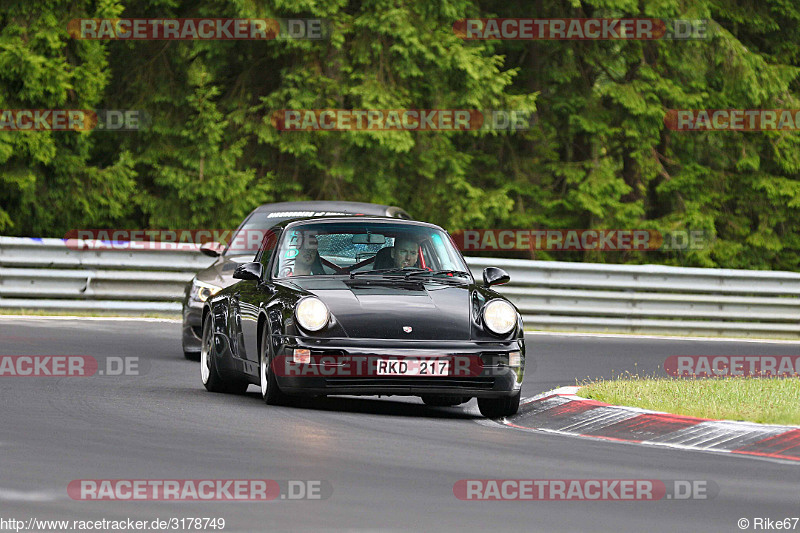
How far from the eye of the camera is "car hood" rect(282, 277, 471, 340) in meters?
10.9

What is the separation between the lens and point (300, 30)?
2847cm

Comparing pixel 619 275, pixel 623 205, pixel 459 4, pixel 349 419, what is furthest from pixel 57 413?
pixel 623 205

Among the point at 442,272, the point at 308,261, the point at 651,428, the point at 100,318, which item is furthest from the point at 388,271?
the point at 100,318

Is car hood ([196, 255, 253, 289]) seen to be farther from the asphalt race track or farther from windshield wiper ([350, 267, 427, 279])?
windshield wiper ([350, 267, 427, 279])

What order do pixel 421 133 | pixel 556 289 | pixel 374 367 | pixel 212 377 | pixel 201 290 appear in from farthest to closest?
pixel 421 133 → pixel 556 289 → pixel 201 290 → pixel 212 377 → pixel 374 367

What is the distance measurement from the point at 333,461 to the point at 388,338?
2373mm

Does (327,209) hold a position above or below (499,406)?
above

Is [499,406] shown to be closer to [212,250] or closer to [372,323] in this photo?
[372,323]

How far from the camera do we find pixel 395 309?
11008 millimetres

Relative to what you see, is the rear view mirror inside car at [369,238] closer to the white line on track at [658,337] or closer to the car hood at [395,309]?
the car hood at [395,309]

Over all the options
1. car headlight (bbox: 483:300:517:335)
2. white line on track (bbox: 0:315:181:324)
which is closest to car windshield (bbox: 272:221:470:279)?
car headlight (bbox: 483:300:517:335)

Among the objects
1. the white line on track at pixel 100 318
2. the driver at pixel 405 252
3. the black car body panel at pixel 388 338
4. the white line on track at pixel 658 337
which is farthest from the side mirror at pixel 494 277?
the white line on track at pixel 100 318

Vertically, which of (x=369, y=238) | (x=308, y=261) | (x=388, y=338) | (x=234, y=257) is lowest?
(x=388, y=338)

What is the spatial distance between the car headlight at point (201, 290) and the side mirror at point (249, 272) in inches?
140
